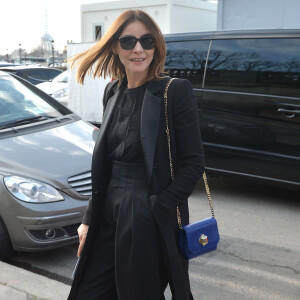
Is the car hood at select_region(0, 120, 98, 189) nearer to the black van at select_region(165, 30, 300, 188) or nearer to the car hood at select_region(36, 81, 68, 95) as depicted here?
the black van at select_region(165, 30, 300, 188)

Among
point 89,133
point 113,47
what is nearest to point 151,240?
point 113,47

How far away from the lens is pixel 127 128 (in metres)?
2.17

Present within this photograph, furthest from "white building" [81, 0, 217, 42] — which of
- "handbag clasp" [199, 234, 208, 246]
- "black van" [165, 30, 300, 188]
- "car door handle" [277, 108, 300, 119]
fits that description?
"handbag clasp" [199, 234, 208, 246]

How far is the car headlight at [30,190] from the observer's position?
12.4ft

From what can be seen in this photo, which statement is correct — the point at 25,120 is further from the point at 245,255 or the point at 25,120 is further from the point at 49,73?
the point at 49,73

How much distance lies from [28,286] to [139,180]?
5.31 feet

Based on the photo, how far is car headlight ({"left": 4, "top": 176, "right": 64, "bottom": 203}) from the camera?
3.77 m

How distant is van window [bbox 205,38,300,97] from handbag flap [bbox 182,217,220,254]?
307cm

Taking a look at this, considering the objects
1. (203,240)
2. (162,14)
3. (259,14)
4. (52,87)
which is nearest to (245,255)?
(203,240)

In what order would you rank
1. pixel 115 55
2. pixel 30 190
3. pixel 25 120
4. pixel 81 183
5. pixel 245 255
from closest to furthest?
pixel 115 55, pixel 30 190, pixel 81 183, pixel 245 255, pixel 25 120

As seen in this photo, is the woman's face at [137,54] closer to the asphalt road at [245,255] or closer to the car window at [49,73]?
the asphalt road at [245,255]

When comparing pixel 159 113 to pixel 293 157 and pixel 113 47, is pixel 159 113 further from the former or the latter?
pixel 293 157

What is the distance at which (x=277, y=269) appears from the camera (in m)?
3.85

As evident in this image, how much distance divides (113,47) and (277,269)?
7.67 feet
